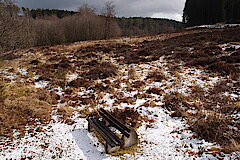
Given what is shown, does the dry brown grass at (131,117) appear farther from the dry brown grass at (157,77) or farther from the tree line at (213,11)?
the tree line at (213,11)

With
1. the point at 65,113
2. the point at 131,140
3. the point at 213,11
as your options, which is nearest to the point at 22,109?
the point at 65,113

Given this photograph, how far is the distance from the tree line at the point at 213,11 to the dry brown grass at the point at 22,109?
155ft

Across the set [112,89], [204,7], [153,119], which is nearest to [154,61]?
[112,89]

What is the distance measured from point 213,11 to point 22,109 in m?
52.4

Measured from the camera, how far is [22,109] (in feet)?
18.7

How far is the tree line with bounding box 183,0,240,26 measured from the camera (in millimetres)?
40531

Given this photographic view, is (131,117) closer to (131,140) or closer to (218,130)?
(131,140)

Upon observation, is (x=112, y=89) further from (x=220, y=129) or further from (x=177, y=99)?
(x=220, y=129)

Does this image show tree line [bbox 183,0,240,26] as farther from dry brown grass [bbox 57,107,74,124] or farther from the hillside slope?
dry brown grass [bbox 57,107,74,124]

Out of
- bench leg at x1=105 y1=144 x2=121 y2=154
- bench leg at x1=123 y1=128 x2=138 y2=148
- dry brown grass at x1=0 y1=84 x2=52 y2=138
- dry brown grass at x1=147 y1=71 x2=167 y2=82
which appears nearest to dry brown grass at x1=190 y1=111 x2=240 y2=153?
bench leg at x1=123 y1=128 x2=138 y2=148

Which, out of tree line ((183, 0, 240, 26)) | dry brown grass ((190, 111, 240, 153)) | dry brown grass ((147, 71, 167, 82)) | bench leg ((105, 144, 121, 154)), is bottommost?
bench leg ((105, 144, 121, 154))

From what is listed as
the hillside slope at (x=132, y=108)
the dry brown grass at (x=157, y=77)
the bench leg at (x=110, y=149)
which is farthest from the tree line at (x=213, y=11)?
the bench leg at (x=110, y=149)

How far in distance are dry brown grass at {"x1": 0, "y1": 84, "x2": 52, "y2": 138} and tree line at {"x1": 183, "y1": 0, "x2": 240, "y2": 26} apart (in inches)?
1865

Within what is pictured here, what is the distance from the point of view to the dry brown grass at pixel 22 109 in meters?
4.89
